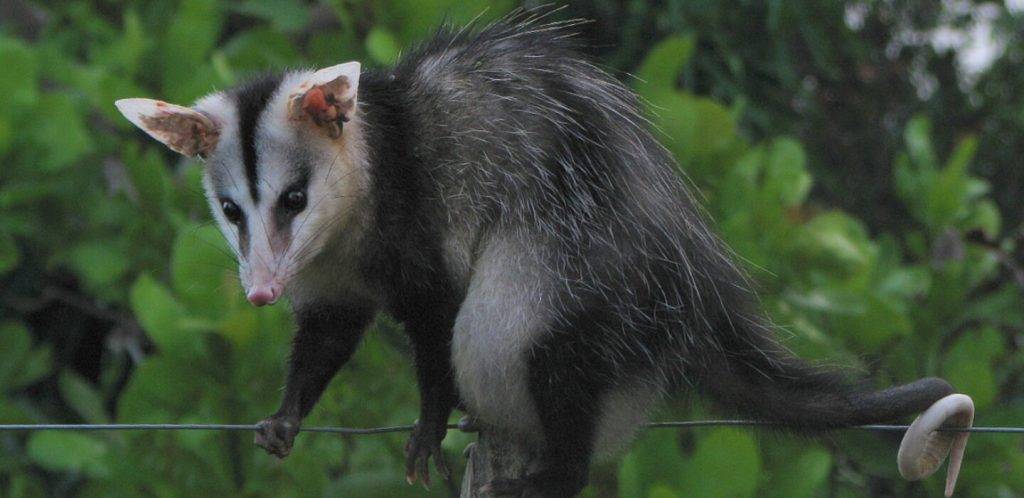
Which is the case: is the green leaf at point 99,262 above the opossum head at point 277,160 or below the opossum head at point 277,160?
below

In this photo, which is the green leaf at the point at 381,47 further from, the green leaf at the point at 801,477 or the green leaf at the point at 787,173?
the green leaf at the point at 801,477

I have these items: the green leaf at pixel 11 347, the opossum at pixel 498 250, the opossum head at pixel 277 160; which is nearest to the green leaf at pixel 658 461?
the opossum at pixel 498 250

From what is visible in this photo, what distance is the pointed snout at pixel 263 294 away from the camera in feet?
9.55

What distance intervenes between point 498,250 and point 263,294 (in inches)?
22.2

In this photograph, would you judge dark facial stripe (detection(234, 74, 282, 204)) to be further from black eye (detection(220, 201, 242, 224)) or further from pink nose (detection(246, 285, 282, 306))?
pink nose (detection(246, 285, 282, 306))

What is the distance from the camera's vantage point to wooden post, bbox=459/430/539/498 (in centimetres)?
322

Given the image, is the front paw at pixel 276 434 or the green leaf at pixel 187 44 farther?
the green leaf at pixel 187 44

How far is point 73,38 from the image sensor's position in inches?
265

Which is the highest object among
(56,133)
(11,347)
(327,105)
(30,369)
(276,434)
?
(327,105)

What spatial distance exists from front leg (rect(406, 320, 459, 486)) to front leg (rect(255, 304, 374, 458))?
25 centimetres

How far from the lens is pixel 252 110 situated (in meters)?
3.19

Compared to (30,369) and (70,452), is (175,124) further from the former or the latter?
(30,369)

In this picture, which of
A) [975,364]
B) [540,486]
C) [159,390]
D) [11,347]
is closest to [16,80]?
[11,347]

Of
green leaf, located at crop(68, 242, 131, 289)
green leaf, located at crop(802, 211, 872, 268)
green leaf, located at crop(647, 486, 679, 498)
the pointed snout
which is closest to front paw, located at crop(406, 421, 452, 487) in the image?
the pointed snout
